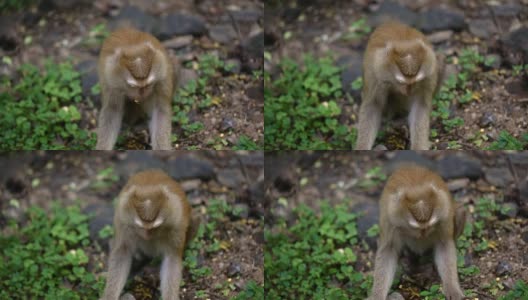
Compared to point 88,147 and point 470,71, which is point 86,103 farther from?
point 470,71

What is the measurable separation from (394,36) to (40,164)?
4.18 metres

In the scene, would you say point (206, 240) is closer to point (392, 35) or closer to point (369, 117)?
point (369, 117)

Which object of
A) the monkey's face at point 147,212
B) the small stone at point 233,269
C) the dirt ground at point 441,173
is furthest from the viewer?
the small stone at point 233,269

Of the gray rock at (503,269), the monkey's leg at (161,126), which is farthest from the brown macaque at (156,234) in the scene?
the gray rock at (503,269)

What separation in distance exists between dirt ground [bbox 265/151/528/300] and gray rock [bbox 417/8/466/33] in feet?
4.73

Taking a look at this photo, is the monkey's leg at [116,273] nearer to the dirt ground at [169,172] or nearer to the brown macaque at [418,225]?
the dirt ground at [169,172]

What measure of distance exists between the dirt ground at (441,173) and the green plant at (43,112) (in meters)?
2.18

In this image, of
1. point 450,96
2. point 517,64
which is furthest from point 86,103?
point 517,64

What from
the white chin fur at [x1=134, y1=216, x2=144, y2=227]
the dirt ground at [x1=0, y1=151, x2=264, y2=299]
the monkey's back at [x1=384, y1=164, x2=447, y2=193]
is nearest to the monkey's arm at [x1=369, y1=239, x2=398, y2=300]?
the monkey's back at [x1=384, y1=164, x2=447, y2=193]

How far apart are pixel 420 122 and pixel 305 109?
138 centimetres

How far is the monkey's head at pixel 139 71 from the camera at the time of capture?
7789 millimetres

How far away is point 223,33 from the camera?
952cm

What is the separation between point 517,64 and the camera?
9.14 meters

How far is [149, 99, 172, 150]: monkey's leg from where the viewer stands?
8.45 meters
